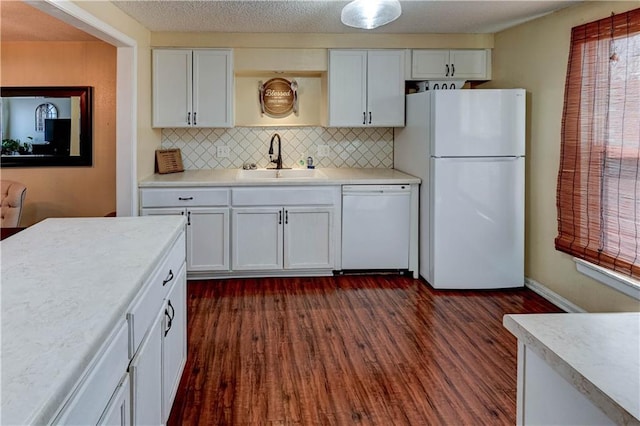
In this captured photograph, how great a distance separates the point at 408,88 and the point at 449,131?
45.4 inches

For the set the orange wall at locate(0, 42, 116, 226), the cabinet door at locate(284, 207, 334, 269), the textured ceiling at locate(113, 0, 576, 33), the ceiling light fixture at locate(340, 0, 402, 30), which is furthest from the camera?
the orange wall at locate(0, 42, 116, 226)

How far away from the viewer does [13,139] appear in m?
4.98

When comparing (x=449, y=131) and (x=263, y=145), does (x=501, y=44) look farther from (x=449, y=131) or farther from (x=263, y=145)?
(x=263, y=145)

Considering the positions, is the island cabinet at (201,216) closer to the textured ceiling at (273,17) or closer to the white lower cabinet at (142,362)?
the textured ceiling at (273,17)

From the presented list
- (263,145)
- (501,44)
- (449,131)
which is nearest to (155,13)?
(263,145)

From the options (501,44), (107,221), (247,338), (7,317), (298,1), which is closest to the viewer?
(7,317)

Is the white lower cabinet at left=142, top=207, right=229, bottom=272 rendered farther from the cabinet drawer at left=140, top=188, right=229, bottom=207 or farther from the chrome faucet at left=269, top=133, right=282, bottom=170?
the chrome faucet at left=269, top=133, right=282, bottom=170

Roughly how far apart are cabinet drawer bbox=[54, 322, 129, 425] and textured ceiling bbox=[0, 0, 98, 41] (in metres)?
3.07

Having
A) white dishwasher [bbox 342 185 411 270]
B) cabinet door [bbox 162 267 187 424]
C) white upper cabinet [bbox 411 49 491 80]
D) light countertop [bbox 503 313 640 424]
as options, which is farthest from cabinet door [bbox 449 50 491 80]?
light countertop [bbox 503 313 640 424]

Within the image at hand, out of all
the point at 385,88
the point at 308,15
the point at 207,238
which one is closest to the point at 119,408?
the point at 207,238

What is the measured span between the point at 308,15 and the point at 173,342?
273cm

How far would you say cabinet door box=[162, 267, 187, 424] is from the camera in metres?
2.10

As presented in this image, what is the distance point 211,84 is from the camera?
4652 mm

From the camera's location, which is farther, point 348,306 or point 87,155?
point 87,155
